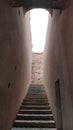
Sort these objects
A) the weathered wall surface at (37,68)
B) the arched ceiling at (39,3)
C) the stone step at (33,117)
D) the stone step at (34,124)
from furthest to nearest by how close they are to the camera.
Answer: the weathered wall surface at (37,68) → the stone step at (33,117) → the stone step at (34,124) → the arched ceiling at (39,3)

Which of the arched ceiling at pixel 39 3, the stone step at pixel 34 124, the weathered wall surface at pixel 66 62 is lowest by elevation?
the stone step at pixel 34 124

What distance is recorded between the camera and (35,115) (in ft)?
14.9

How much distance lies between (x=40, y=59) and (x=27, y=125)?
9000 millimetres

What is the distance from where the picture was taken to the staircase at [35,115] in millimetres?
4125

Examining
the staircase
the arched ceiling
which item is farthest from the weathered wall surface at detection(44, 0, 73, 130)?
the staircase

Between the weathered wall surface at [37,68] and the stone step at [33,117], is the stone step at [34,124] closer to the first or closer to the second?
the stone step at [33,117]

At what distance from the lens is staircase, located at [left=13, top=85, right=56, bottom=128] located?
4.12m

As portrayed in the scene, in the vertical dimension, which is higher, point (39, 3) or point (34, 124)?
point (39, 3)

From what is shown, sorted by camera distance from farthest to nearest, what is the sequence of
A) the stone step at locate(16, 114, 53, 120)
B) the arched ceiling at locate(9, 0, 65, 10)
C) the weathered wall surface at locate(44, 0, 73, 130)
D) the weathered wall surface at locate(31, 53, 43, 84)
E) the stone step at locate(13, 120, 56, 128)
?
the weathered wall surface at locate(31, 53, 43, 84) < the stone step at locate(16, 114, 53, 120) < the stone step at locate(13, 120, 56, 128) < the arched ceiling at locate(9, 0, 65, 10) < the weathered wall surface at locate(44, 0, 73, 130)

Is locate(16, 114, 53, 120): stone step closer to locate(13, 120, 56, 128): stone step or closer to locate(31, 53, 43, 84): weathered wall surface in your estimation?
locate(13, 120, 56, 128): stone step

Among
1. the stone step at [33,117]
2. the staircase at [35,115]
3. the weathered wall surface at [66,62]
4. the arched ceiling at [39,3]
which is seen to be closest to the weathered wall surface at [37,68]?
the staircase at [35,115]

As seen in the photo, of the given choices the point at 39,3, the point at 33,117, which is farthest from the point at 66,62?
the point at 33,117

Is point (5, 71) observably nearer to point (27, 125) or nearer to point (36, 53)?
point (27, 125)

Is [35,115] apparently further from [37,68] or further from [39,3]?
[37,68]
